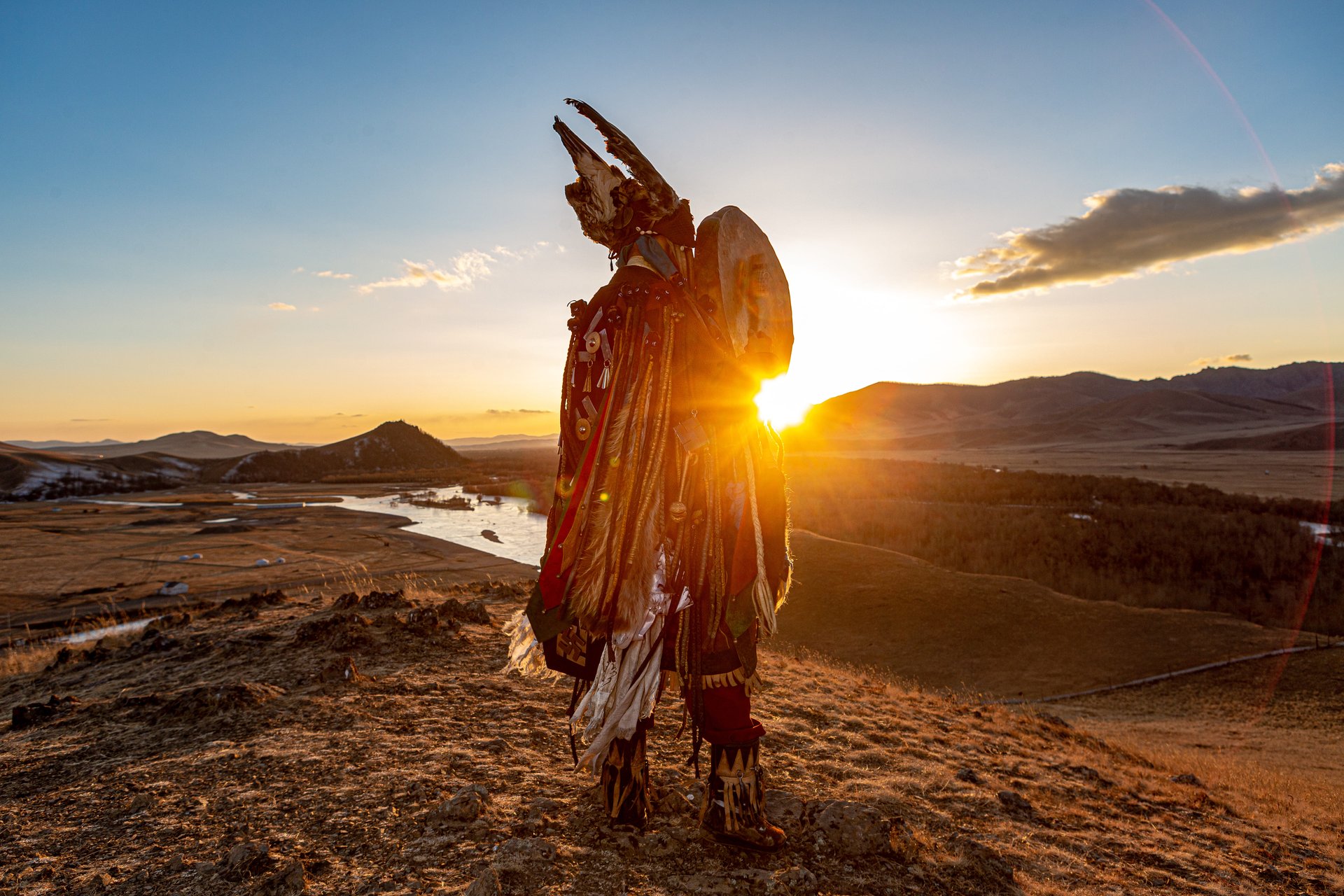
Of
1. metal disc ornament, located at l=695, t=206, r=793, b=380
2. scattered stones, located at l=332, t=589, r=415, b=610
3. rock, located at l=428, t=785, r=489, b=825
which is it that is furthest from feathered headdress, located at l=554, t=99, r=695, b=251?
scattered stones, located at l=332, t=589, r=415, b=610

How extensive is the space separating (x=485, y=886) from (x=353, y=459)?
60.8m

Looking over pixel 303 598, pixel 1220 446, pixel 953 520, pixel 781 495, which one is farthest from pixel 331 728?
pixel 1220 446

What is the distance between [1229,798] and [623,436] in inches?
205

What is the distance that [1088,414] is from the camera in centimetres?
11188

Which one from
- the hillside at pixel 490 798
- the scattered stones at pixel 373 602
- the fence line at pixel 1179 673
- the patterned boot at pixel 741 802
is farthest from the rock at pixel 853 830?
the fence line at pixel 1179 673

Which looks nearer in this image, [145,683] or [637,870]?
[637,870]

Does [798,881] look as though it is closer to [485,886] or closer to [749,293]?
[485,886]

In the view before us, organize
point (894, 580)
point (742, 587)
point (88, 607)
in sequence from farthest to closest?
1. point (894, 580)
2. point (88, 607)
3. point (742, 587)

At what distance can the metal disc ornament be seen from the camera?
9.81ft

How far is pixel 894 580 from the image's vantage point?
13594mm

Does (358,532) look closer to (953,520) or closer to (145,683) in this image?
(145,683)

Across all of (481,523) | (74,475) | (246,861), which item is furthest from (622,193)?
(74,475)

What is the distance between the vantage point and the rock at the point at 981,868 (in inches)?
108

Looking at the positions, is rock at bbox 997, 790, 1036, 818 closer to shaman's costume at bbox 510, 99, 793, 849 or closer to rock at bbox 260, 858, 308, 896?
shaman's costume at bbox 510, 99, 793, 849
